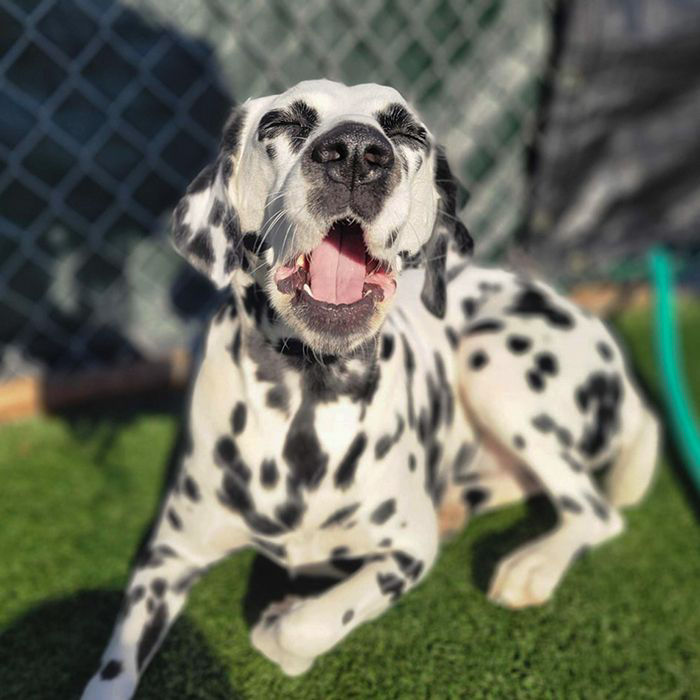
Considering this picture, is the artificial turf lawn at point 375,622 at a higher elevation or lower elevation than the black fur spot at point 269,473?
lower

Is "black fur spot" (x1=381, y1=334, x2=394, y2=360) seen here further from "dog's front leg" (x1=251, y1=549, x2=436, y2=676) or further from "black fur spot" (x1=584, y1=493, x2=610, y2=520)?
"black fur spot" (x1=584, y1=493, x2=610, y2=520)

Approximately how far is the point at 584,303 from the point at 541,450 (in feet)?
7.29

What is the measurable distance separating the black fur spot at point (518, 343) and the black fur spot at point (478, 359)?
0.32ft

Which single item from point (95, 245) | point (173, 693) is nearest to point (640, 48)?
point (95, 245)

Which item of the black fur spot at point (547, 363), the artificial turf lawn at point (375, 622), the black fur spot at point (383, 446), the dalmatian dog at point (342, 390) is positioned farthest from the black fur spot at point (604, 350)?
the black fur spot at point (383, 446)

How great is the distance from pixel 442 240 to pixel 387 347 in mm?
332

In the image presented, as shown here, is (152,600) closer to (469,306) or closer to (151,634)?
(151,634)

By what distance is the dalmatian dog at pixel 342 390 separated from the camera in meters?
1.86

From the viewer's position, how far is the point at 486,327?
9.40 feet

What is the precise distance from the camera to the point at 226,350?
2172 millimetres

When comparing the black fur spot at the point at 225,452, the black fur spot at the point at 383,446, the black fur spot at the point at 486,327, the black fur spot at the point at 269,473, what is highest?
the black fur spot at the point at 225,452

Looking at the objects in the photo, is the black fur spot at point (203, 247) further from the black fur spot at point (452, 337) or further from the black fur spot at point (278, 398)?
the black fur spot at point (452, 337)

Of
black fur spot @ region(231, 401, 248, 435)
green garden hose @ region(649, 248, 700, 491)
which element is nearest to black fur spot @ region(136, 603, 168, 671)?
black fur spot @ region(231, 401, 248, 435)

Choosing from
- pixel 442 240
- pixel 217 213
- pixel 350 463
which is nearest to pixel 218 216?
pixel 217 213
